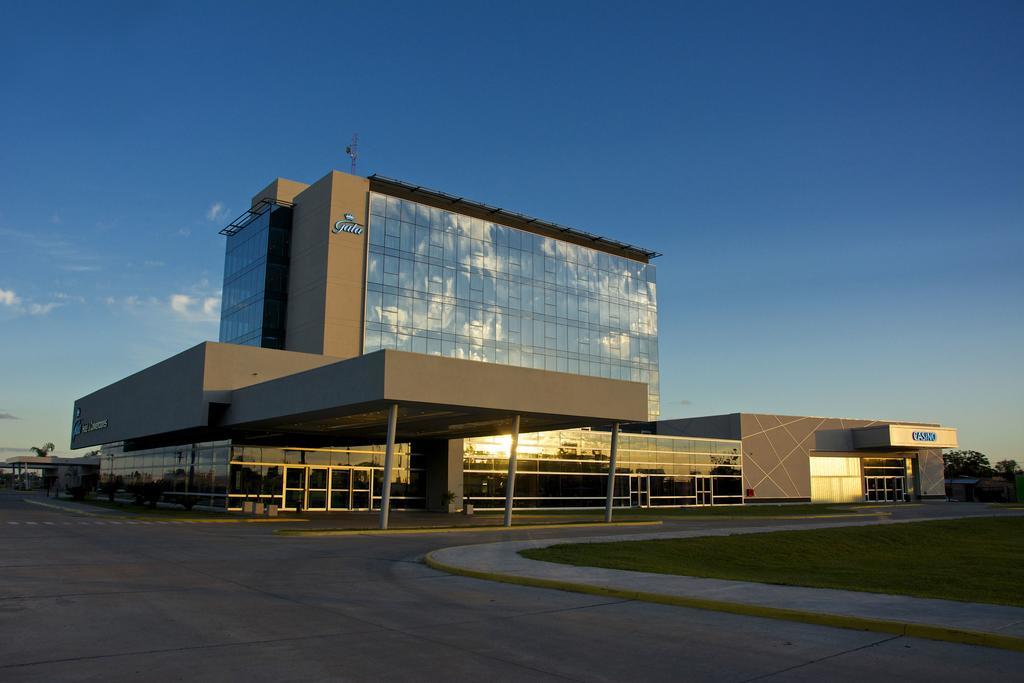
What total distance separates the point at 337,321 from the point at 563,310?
21.7m

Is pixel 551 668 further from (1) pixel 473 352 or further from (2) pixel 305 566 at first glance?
(1) pixel 473 352

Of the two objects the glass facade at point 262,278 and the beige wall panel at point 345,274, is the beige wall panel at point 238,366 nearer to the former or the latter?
the beige wall panel at point 345,274

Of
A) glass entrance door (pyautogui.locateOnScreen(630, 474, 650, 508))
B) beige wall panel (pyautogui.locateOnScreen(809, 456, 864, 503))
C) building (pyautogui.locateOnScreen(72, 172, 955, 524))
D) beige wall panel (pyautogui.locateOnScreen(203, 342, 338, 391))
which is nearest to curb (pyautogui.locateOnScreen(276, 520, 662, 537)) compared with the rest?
building (pyautogui.locateOnScreen(72, 172, 955, 524))

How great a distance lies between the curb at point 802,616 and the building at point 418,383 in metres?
14.6

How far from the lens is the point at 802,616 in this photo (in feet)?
36.7

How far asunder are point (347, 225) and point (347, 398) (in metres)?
26.0

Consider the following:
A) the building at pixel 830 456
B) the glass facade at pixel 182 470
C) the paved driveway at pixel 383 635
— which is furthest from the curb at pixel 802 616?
the building at pixel 830 456

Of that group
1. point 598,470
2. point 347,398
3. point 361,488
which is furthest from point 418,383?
point 598,470

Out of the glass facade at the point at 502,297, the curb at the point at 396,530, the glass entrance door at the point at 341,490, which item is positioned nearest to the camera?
the curb at the point at 396,530

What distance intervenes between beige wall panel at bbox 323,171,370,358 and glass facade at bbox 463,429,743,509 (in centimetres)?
1087

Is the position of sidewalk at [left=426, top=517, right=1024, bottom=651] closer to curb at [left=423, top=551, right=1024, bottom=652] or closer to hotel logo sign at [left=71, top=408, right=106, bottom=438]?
curb at [left=423, top=551, right=1024, bottom=652]

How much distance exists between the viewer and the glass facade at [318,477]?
4369cm

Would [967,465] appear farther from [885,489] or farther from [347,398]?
[347,398]

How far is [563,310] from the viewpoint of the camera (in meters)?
67.1
